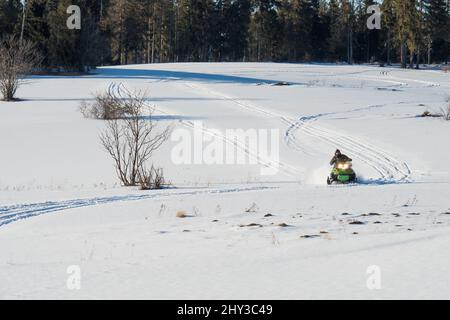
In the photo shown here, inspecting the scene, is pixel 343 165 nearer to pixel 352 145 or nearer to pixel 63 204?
pixel 63 204

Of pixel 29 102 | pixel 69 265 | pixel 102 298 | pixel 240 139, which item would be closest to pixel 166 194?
pixel 69 265

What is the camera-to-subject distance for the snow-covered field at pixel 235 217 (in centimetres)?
686

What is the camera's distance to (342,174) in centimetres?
1608

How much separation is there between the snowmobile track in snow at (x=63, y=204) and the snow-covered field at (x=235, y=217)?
4 cm

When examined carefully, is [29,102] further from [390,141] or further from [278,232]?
[278,232]

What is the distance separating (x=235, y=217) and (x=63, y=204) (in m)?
4.17

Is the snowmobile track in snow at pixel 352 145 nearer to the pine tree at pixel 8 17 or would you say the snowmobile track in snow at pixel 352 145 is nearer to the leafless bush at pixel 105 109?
the leafless bush at pixel 105 109

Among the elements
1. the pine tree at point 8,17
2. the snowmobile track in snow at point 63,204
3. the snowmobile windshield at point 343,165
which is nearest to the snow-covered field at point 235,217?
the snowmobile track in snow at point 63,204

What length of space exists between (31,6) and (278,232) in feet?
183

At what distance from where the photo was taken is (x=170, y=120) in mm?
30516

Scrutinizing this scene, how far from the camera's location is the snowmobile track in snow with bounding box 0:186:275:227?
11977mm

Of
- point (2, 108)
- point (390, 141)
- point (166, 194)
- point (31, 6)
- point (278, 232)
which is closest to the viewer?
point (278, 232)

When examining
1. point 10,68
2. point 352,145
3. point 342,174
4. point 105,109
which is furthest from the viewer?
point 10,68

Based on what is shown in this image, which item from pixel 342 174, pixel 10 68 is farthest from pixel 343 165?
pixel 10 68
